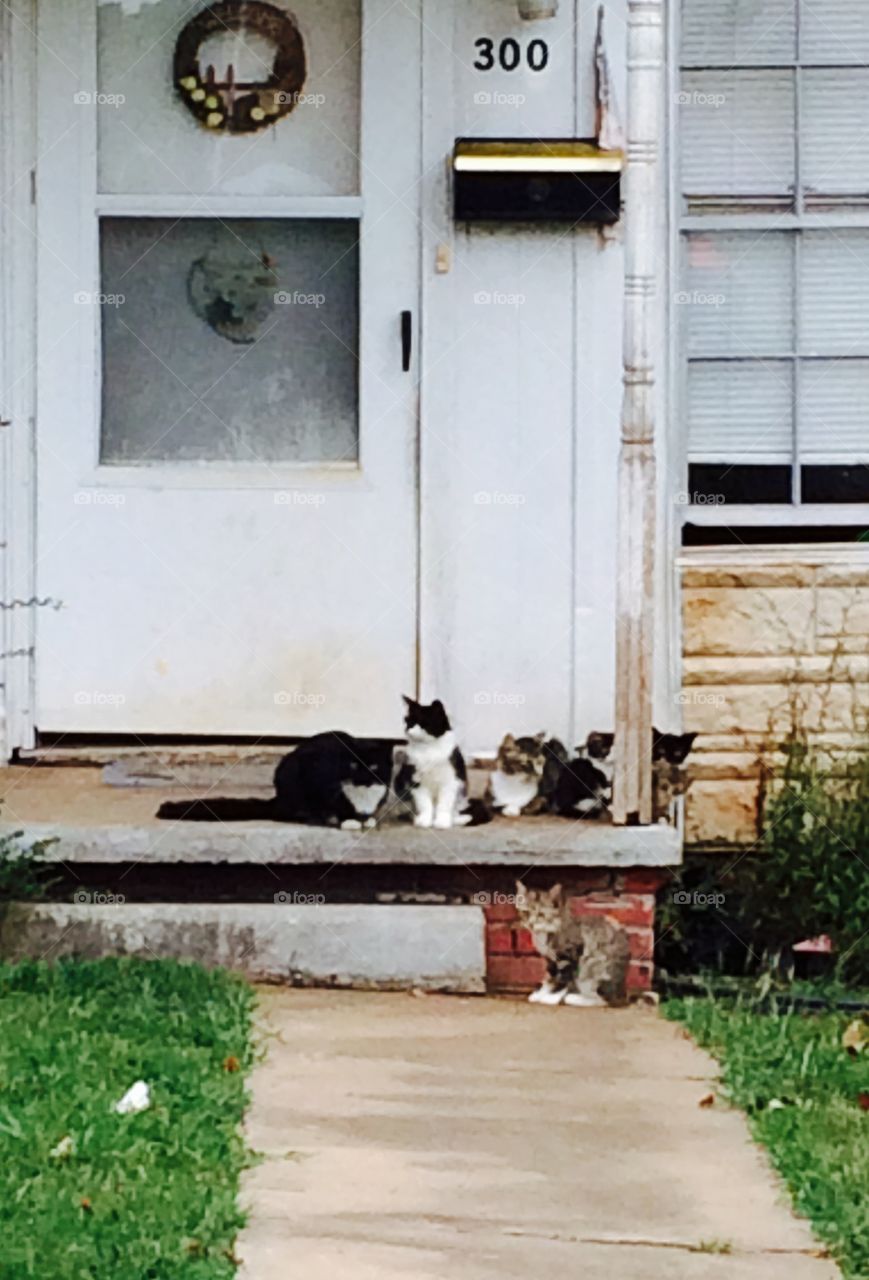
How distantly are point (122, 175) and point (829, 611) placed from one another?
2.92m

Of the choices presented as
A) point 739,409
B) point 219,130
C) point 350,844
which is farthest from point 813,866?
point 219,130

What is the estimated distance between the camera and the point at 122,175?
8188 millimetres

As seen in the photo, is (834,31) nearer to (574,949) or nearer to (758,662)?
(758,662)

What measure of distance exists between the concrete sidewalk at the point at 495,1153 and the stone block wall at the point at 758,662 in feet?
4.82

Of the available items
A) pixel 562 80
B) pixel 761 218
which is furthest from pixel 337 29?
pixel 761 218

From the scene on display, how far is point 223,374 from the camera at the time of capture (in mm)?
8312

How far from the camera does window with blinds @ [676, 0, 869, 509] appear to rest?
8258mm

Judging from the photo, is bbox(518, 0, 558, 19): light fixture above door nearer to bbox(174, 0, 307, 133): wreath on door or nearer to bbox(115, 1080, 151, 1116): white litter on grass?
bbox(174, 0, 307, 133): wreath on door

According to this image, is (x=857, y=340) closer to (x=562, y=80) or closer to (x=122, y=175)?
(x=562, y=80)

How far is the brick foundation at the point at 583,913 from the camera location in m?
7.11

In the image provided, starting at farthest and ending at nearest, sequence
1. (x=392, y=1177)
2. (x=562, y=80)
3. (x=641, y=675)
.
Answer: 1. (x=562, y=80)
2. (x=641, y=675)
3. (x=392, y=1177)

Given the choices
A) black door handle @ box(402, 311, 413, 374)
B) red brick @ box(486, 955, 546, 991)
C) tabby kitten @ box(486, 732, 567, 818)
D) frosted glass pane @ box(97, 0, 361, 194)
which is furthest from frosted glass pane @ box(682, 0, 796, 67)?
red brick @ box(486, 955, 546, 991)

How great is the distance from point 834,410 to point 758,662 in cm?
96

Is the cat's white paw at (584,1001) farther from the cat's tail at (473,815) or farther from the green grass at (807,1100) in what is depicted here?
the cat's tail at (473,815)
